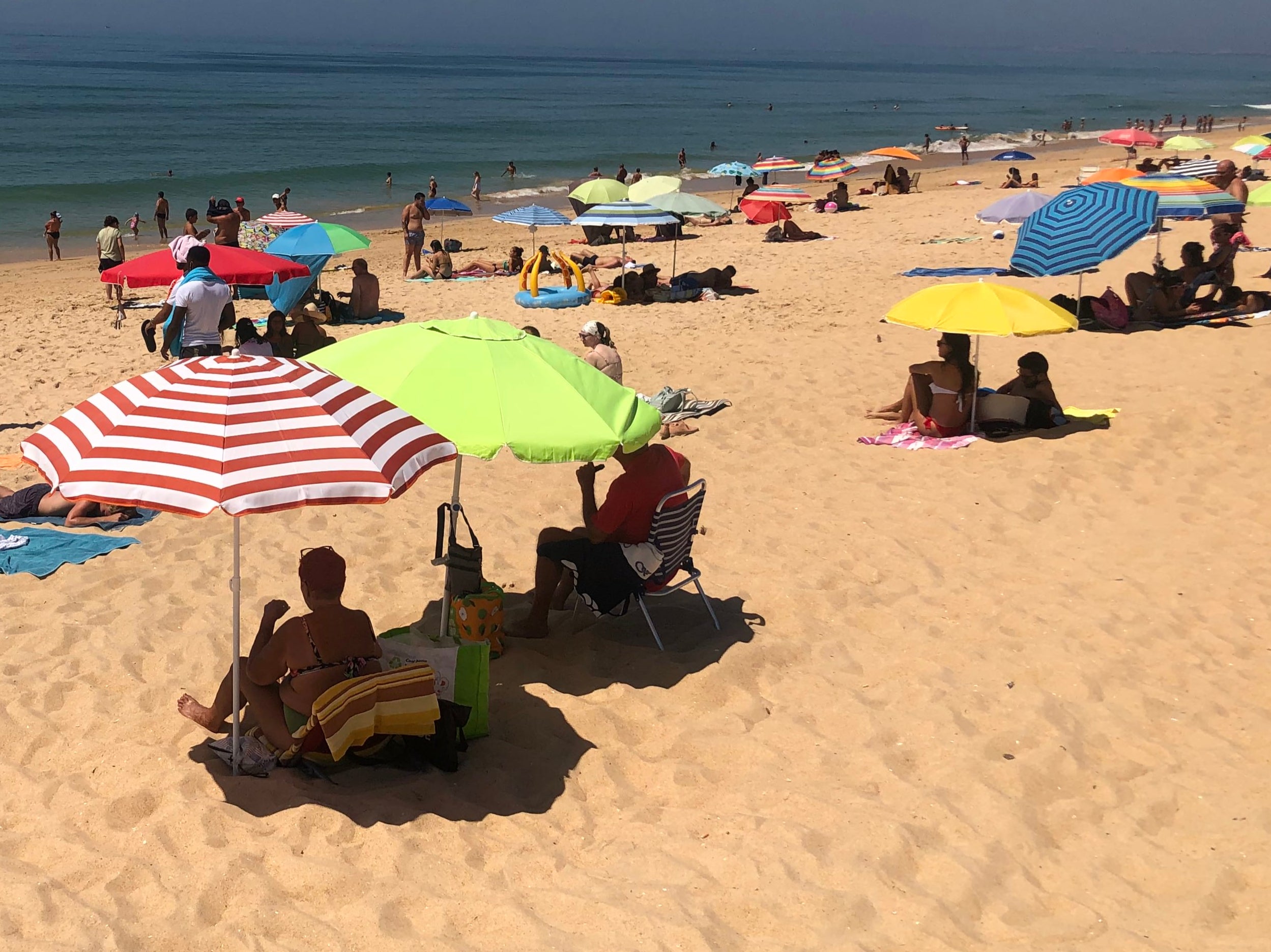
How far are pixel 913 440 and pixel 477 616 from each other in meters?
4.31

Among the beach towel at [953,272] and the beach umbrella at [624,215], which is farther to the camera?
the beach towel at [953,272]

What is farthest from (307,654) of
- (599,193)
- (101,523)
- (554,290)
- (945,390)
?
(599,193)

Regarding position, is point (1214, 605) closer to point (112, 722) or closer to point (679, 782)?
point (679, 782)

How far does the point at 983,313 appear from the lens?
24.8ft

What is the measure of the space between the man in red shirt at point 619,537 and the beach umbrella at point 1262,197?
36.3ft

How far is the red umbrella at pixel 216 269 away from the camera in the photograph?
945 centimetres

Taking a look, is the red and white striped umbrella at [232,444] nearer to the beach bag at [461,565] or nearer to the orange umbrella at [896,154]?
the beach bag at [461,565]

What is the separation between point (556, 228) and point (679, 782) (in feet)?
68.4

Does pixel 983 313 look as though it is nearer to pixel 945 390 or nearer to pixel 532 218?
pixel 945 390

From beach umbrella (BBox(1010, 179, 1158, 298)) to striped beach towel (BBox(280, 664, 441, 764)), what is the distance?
25.0 ft

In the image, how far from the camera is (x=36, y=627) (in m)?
5.27

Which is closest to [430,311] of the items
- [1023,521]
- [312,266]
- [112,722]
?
[312,266]

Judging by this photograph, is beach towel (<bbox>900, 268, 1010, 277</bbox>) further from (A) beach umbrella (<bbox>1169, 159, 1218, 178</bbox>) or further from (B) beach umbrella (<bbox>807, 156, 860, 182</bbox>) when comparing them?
(B) beach umbrella (<bbox>807, 156, 860, 182</bbox>)

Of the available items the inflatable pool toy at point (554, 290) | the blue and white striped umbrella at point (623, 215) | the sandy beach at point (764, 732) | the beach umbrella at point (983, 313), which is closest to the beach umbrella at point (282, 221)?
the inflatable pool toy at point (554, 290)
